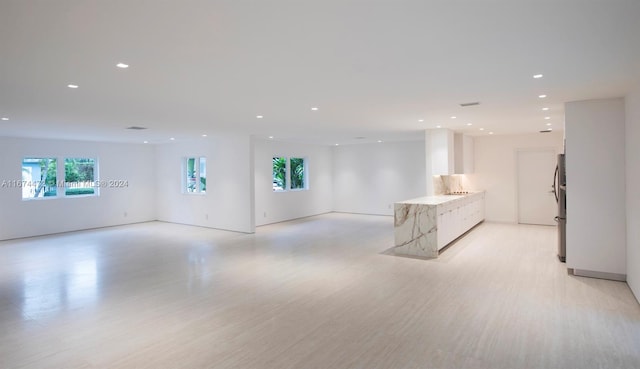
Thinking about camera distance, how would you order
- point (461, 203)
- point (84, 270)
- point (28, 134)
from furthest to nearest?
point (28, 134), point (461, 203), point (84, 270)

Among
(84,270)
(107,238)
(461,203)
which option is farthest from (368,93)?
(107,238)

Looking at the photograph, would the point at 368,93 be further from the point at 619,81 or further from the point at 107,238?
the point at 107,238

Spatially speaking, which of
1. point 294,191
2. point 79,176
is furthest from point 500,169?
point 79,176

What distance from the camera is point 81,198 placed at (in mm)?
9703

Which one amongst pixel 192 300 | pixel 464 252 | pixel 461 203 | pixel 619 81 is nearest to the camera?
pixel 619 81

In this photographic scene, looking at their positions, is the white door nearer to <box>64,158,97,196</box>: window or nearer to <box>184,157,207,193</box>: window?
<box>184,157,207,193</box>: window

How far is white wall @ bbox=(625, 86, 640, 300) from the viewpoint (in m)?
4.03

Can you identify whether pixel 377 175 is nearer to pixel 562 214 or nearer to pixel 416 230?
pixel 416 230

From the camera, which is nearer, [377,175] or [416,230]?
[416,230]

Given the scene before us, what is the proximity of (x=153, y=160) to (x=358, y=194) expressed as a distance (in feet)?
22.4

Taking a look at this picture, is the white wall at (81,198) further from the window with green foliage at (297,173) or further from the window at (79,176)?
the window with green foliage at (297,173)

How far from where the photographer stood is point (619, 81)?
396 cm

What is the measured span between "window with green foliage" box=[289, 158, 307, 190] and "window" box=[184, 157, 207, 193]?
2.68 meters

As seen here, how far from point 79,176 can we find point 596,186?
455 inches
